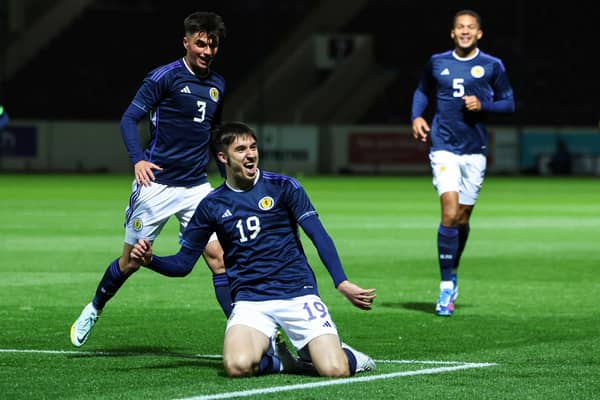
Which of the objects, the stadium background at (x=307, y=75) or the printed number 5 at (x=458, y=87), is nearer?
the printed number 5 at (x=458, y=87)

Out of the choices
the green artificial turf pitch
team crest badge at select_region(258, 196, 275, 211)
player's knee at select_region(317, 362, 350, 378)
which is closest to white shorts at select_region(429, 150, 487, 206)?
the green artificial turf pitch

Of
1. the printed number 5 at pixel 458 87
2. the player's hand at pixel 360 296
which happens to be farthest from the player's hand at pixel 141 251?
the printed number 5 at pixel 458 87

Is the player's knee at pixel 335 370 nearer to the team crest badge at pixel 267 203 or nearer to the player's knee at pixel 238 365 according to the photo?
the player's knee at pixel 238 365

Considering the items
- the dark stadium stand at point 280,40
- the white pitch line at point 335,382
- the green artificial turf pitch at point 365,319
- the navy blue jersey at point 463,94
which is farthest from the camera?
the dark stadium stand at point 280,40

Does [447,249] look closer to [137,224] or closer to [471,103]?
[471,103]

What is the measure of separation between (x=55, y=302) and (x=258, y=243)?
441cm

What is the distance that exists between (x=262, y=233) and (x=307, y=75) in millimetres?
51929

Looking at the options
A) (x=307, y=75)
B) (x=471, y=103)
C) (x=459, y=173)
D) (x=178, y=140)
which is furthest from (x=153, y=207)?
(x=307, y=75)

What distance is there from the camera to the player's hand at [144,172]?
30.3 feet

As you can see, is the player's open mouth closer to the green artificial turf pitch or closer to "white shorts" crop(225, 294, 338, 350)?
"white shorts" crop(225, 294, 338, 350)

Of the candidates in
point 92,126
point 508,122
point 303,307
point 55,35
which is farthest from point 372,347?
point 55,35

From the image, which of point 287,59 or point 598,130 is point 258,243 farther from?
point 287,59

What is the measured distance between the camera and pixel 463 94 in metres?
12.5

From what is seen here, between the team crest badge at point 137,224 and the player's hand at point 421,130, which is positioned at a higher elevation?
the player's hand at point 421,130
